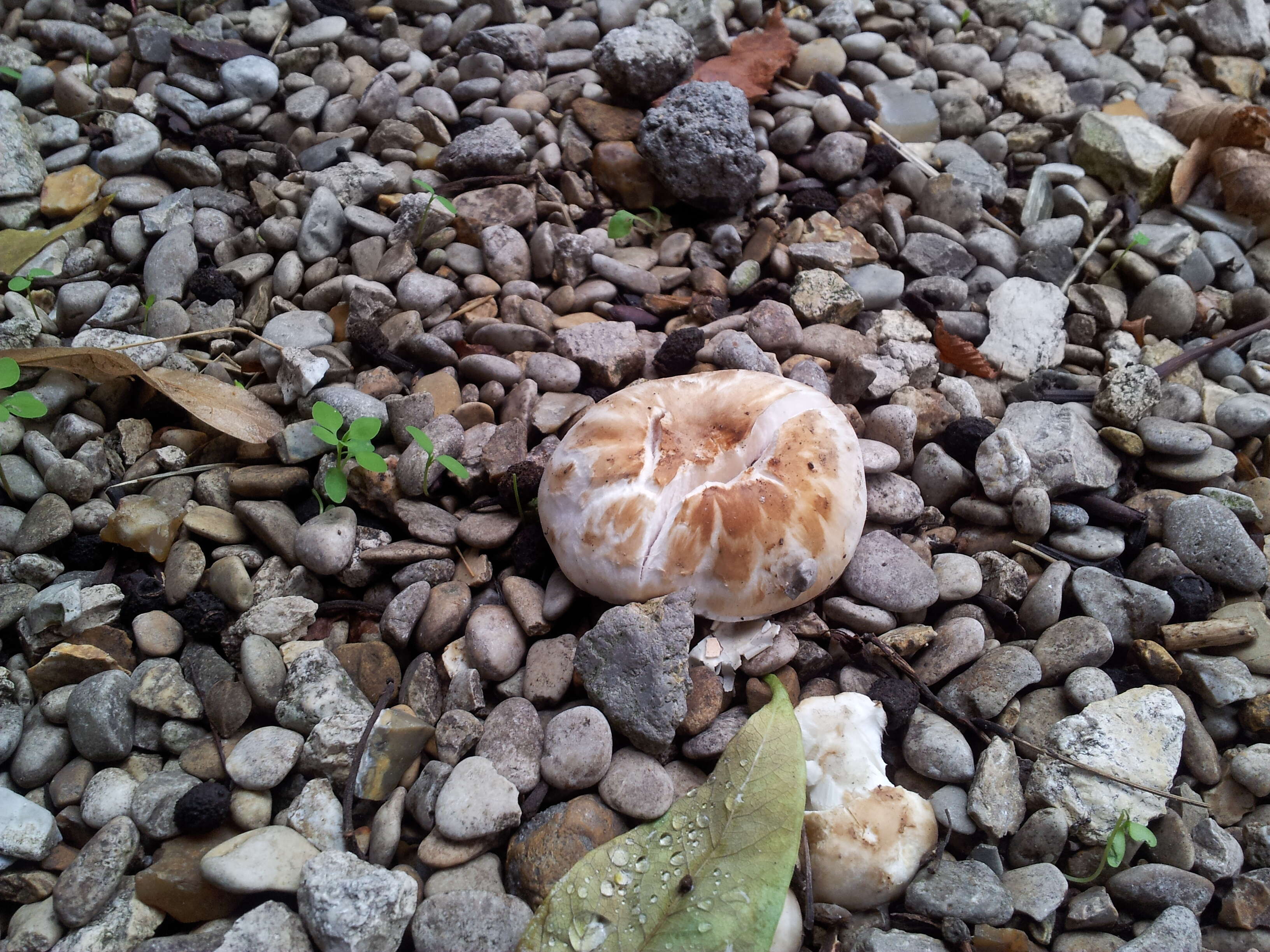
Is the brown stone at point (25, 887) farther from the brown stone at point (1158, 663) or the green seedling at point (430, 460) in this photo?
the brown stone at point (1158, 663)

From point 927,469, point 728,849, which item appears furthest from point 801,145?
point 728,849

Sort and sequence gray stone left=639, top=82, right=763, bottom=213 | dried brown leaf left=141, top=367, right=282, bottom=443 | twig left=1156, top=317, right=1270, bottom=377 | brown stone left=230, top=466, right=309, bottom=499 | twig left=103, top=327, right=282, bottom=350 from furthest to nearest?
gray stone left=639, top=82, right=763, bottom=213, twig left=1156, top=317, right=1270, bottom=377, twig left=103, top=327, right=282, bottom=350, dried brown leaf left=141, top=367, right=282, bottom=443, brown stone left=230, top=466, right=309, bottom=499

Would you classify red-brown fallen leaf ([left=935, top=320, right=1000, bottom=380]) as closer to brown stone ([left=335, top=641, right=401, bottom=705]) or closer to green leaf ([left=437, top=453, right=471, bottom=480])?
green leaf ([left=437, top=453, right=471, bottom=480])

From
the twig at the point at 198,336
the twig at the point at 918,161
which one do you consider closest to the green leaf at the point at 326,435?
the twig at the point at 198,336

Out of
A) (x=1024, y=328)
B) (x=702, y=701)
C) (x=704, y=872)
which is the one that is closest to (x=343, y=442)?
(x=702, y=701)

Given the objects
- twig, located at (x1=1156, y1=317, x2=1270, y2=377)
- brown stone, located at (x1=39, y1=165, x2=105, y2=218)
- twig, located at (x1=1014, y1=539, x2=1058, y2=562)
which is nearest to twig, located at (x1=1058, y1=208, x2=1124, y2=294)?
twig, located at (x1=1156, y1=317, x2=1270, y2=377)

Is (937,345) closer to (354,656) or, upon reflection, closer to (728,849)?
(728,849)
